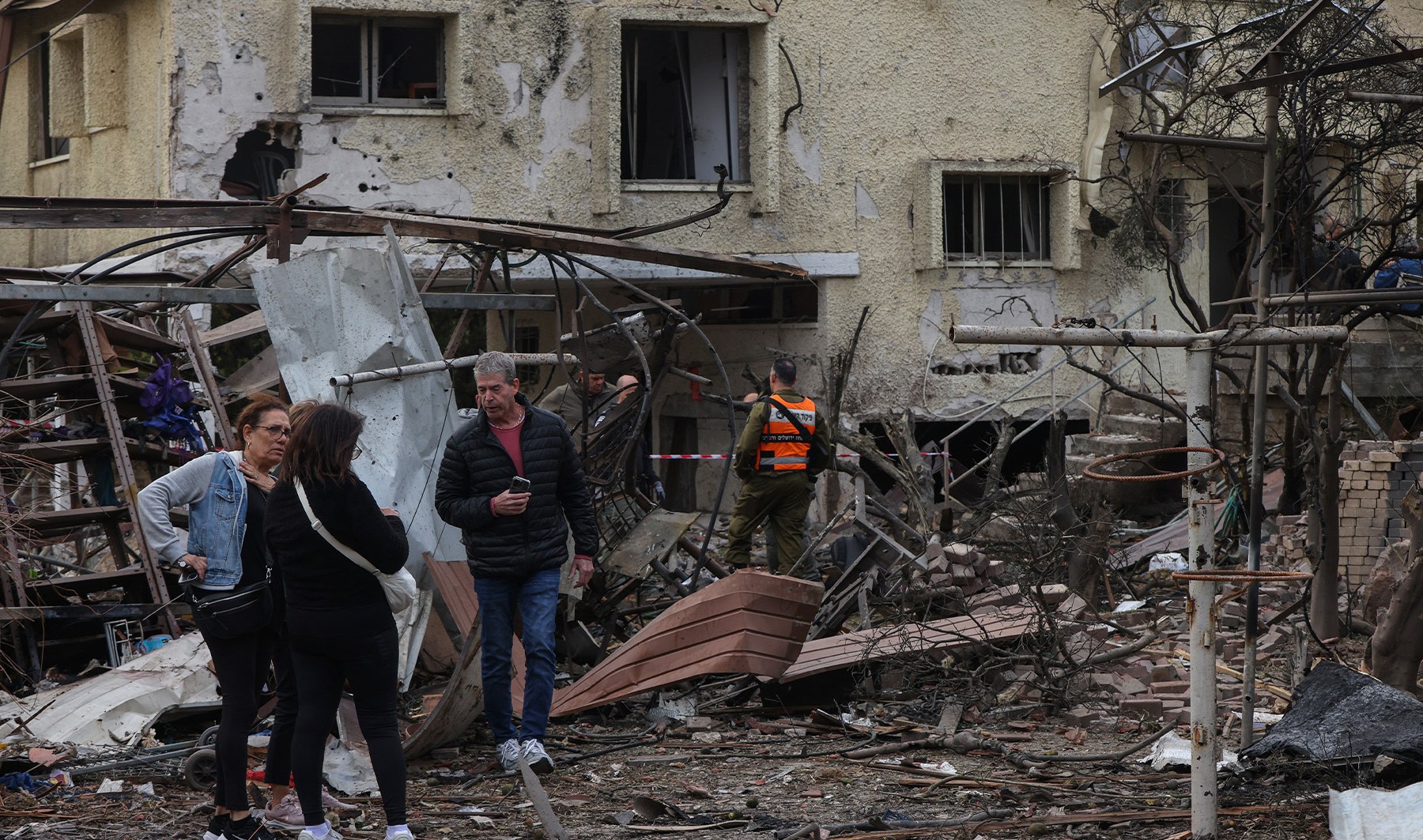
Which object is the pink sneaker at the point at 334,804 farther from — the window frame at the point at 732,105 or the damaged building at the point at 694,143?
the window frame at the point at 732,105

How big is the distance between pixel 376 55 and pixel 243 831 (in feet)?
38.5

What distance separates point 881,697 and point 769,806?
216 cm

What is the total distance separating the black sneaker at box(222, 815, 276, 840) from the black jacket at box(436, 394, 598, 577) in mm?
1688

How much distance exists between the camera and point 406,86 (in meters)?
15.8

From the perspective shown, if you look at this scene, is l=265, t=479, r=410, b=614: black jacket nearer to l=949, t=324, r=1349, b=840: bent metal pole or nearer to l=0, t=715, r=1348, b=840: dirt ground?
l=0, t=715, r=1348, b=840: dirt ground

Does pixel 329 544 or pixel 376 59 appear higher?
pixel 376 59

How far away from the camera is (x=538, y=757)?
6.55m

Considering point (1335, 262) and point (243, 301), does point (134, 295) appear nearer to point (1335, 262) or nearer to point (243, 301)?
point (243, 301)

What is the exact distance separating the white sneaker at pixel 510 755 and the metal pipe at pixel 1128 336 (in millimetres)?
3133

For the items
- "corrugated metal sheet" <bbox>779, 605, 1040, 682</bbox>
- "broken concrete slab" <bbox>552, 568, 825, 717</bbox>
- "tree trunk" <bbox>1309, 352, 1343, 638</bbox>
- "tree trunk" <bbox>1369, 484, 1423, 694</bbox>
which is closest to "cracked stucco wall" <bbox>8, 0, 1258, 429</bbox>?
"corrugated metal sheet" <bbox>779, 605, 1040, 682</bbox>

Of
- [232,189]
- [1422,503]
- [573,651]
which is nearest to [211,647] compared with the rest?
[573,651]

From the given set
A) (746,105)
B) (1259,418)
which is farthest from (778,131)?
(1259,418)

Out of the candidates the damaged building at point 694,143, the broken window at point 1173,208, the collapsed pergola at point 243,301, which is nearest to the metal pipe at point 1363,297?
the collapsed pergola at point 243,301

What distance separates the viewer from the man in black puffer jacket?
21.8 ft
